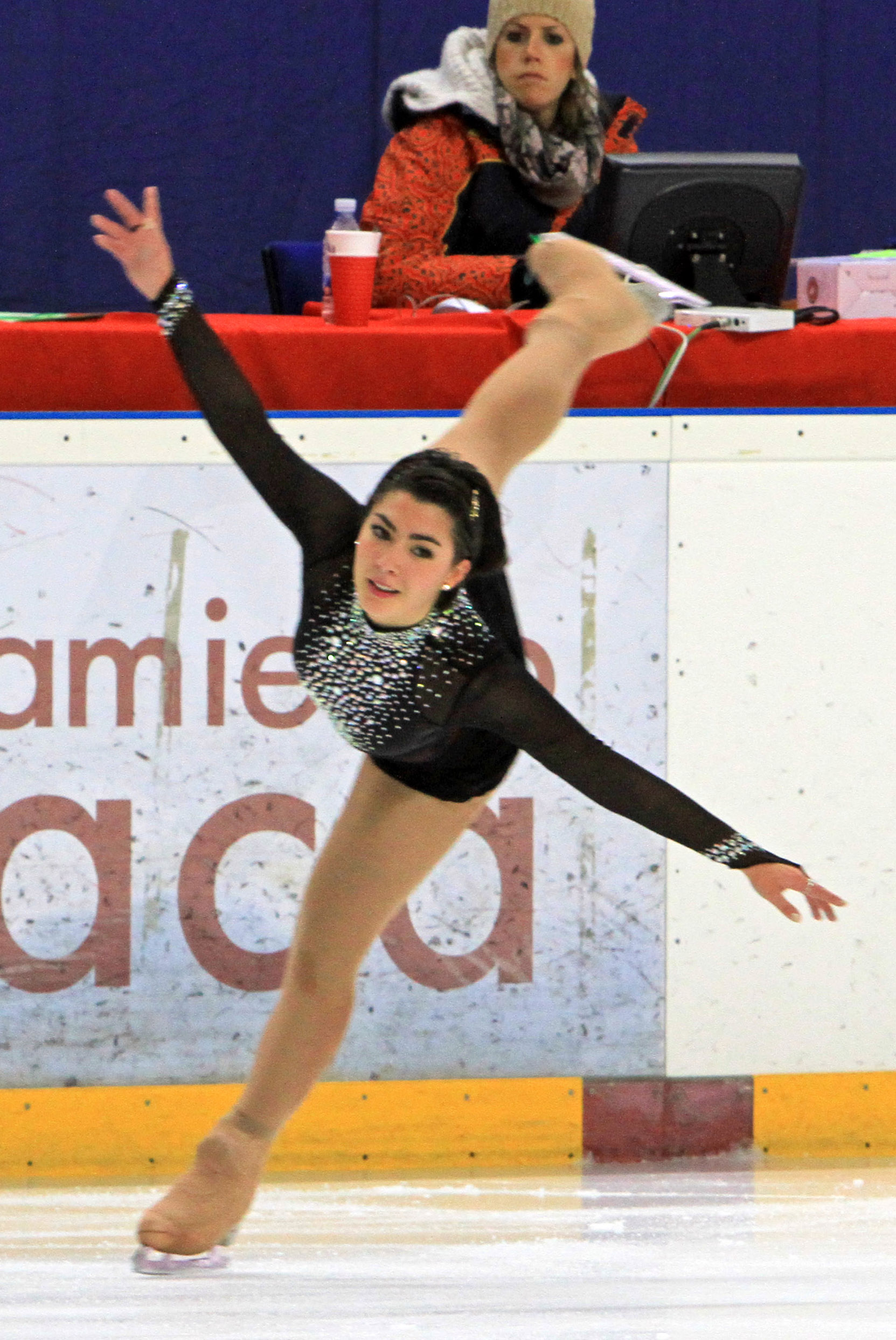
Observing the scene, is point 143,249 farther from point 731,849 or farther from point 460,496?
point 731,849

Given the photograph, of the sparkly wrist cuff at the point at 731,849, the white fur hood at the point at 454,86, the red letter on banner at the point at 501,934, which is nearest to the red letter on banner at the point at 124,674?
the red letter on banner at the point at 501,934

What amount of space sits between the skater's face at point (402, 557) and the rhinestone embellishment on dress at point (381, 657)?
44 millimetres

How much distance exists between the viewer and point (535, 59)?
3.62 metres

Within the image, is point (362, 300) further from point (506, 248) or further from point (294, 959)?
point (294, 959)

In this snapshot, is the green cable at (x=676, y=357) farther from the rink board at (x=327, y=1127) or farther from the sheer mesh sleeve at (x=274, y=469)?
the rink board at (x=327, y=1127)

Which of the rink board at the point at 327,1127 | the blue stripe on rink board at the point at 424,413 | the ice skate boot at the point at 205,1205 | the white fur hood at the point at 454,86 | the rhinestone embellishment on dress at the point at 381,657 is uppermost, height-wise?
the white fur hood at the point at 454,86

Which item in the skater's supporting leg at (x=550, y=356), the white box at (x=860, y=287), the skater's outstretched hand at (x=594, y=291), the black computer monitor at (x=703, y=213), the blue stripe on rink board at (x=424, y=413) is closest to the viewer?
the skater's supporting leg at (x=550, y=356)

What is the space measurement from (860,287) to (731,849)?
1756mm

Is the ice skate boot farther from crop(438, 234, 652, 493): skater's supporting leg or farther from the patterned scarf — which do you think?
the patterned scarf

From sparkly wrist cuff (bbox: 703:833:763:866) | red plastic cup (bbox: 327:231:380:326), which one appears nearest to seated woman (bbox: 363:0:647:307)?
red plastic cup (bbox: 327:231:380:326)

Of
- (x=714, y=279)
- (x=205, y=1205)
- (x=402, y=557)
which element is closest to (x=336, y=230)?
(x=714, y=279)

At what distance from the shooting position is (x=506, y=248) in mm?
3781

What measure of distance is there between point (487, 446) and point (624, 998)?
1192 millimetres

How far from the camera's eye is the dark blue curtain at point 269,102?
5617 mm
